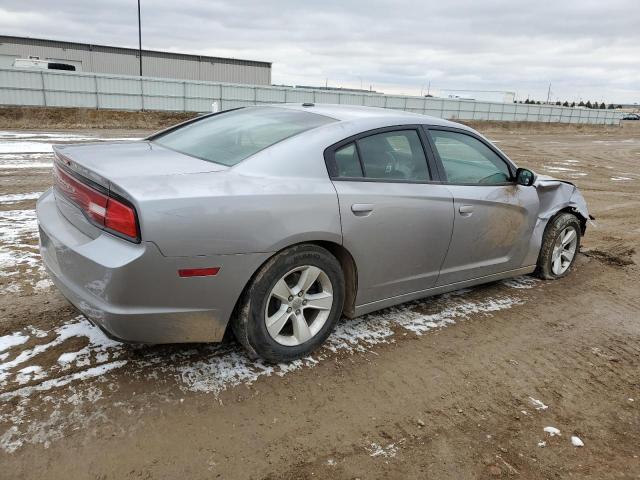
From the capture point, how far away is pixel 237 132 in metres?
3.60

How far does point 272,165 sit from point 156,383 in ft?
4.63

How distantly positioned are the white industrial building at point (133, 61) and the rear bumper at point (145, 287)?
4958 cm

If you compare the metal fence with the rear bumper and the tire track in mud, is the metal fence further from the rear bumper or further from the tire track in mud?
the rear bumper

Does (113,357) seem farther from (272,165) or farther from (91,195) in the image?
(272,165)

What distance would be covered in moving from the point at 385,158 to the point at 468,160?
3.25 feet

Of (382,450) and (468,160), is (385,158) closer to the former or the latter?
(468,160)

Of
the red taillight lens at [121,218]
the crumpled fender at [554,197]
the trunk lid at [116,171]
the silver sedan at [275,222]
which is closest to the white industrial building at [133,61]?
the trunk lid at [116,171]

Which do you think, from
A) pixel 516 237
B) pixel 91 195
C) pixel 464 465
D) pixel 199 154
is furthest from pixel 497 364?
pixel 91 195

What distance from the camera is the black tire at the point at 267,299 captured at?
2859 millimetres

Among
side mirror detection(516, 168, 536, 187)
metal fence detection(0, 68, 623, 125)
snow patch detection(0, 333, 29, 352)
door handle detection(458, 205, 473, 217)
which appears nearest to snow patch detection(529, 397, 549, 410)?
door handle detection(458, 205, 473, 217)

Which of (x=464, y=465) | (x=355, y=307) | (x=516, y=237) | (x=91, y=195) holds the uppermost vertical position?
(x=91, y=195)

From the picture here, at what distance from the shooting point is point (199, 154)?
3332mm

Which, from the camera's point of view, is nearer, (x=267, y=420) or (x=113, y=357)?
(x=267, y=420)

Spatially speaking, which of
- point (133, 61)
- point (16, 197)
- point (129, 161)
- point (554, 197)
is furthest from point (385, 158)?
point (133, 61)
